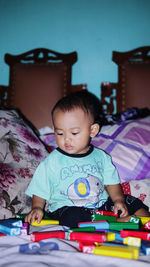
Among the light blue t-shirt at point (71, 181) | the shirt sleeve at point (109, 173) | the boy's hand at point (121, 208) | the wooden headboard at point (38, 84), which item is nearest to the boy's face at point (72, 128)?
the light blue t-shirt at point (71, 181)

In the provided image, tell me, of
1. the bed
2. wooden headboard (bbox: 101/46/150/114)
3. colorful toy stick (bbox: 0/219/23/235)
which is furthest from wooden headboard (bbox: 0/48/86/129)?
colorful toy stick (bbox: 0/219/23/235)

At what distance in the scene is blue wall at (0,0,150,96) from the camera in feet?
7.55

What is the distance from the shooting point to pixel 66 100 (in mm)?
1130

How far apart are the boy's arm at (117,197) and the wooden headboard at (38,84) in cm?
111

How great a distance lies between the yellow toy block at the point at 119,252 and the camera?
608 mm

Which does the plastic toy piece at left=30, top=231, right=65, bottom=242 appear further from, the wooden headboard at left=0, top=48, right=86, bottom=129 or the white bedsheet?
the wooden headboard at left=0, top=48, right=86, bottom=129

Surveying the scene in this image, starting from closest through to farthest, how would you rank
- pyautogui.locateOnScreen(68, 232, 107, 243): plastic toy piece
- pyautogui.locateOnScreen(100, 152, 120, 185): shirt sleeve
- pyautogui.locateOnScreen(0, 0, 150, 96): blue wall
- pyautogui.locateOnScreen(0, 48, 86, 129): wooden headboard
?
1. pyautogui.locateOnScreen(68, 232, 107, 243): plastic toy piece
2. pyautogui.locateOnScreen(100, 152, 120, 185): shirt sleeve
3. pyautogui.locateOnScreen(0, 48, 86, 129): wooden headboard
4. pyautogui.locateOnScreen(0, 0, 150, 96): blue wall

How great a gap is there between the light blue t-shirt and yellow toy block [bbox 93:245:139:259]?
418 millimetres

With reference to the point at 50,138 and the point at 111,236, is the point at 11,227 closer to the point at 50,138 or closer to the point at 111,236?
the point at 111,236

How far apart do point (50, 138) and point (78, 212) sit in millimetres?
658

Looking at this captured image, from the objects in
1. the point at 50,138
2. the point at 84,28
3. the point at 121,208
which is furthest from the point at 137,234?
the point at 84,28

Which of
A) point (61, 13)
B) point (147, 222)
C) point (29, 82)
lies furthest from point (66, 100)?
point (61, 13)

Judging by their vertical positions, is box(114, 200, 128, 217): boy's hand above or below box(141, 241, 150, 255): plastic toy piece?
below

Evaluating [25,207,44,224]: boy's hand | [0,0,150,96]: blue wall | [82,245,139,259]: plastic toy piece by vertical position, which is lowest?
[25,207,44,224]: boy's hand
